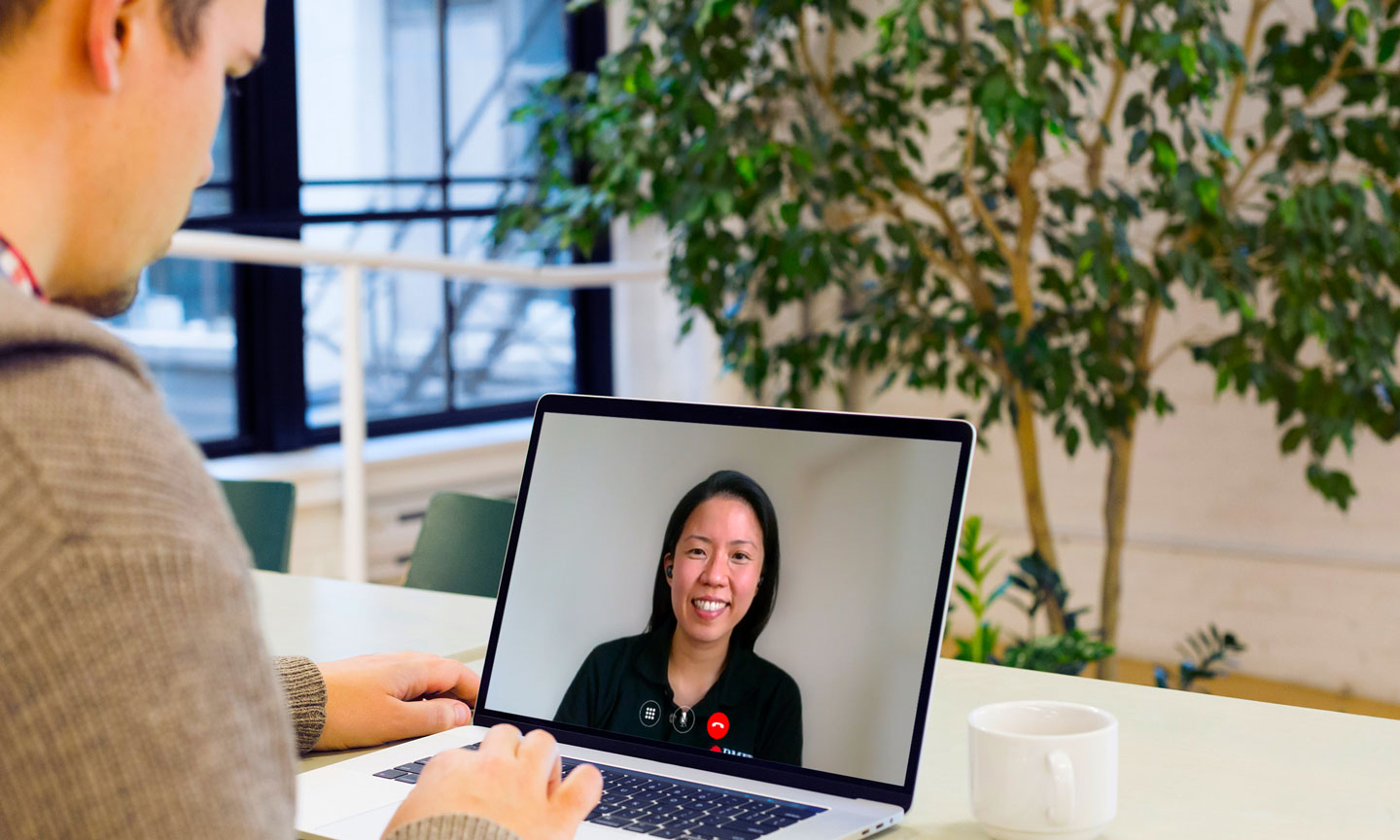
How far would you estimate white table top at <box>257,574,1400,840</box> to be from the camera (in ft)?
2.73

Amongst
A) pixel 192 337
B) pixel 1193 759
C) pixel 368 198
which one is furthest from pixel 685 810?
pixel 368 198

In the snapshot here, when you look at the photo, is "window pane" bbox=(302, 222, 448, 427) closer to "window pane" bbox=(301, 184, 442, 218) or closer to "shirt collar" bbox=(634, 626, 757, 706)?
"window pane" bbox=(301, 184, 442, 218)

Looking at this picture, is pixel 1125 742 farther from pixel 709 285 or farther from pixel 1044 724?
pixel 709 285

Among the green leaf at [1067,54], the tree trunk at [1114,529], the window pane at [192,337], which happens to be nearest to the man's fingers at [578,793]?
the green leaf at [1067,54]

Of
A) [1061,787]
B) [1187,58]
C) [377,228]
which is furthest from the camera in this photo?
[377,228]

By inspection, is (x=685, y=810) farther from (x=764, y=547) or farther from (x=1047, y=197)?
(x=1047, y=197)

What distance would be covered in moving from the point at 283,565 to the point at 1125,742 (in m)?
1.20

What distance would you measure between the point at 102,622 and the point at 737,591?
54cm

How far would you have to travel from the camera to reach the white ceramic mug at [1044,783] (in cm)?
78

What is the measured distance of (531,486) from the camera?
3.43 ft

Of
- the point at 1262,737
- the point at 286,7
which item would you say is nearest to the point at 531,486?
the point at 1262,737

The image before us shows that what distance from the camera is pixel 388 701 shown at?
1.00 metres

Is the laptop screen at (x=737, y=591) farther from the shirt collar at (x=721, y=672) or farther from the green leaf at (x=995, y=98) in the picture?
the green leaf at (x=995, y=98)

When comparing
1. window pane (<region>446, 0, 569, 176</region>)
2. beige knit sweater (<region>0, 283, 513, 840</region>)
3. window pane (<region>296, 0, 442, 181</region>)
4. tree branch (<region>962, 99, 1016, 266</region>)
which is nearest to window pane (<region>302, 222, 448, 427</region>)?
window pane (<region>296, 0, 442, 181</region>)
